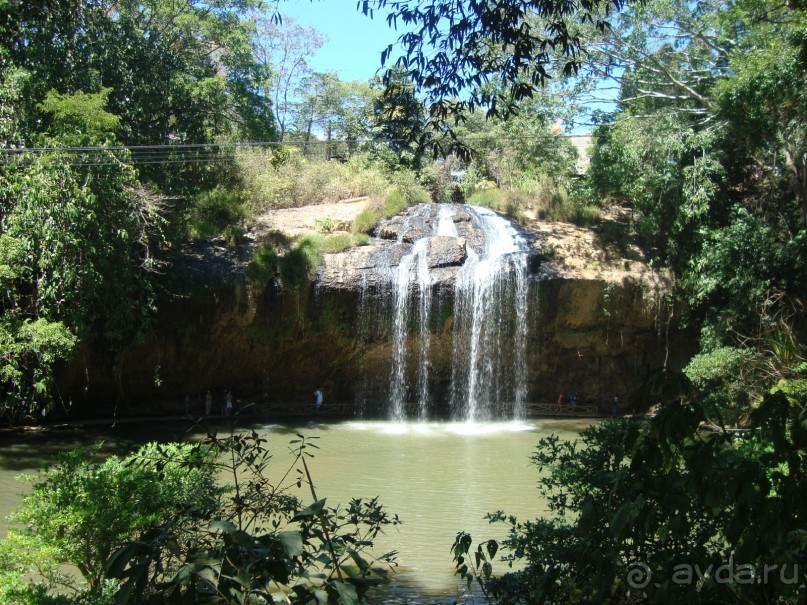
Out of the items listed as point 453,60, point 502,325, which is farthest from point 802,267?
point 453,60

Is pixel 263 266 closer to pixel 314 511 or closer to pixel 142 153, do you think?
pixel 142 153

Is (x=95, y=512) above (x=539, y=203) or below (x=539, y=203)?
below

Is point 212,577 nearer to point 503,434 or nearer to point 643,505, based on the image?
point 643,505

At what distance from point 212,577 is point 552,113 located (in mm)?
22044

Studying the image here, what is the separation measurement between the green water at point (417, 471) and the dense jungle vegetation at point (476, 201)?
0.79 meters

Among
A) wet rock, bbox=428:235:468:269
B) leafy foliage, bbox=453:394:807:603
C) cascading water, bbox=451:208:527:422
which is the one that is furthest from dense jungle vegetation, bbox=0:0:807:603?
cascading water, bbox=451:208:527:422

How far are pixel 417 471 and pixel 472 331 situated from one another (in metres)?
7.05

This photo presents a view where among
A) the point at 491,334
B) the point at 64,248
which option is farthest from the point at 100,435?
the point at 491,334

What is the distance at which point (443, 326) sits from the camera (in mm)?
19531

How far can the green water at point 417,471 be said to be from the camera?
8.64 meters

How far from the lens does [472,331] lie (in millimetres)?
19594

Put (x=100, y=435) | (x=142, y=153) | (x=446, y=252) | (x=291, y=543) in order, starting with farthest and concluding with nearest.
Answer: (x=446, y=252) → (x=142, y=153) → (x=100, y=435) → (x=291, y=543)

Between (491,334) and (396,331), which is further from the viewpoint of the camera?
(491,334)

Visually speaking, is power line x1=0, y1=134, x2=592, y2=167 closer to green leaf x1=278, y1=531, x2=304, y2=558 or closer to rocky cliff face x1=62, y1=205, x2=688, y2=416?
rocky cliff face x1=62, y1=205, x2=688, y2=416
